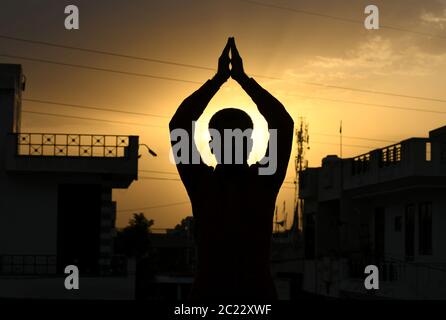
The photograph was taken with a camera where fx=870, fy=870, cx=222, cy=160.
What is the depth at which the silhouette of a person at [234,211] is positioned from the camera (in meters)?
4.32

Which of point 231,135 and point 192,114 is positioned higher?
point 192,114

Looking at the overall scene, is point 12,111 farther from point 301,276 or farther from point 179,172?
point 179,172

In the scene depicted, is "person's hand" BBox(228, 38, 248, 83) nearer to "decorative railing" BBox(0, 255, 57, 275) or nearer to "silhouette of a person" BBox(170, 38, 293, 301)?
"silhouette of a person" BBox(170, 38, 293, 301)

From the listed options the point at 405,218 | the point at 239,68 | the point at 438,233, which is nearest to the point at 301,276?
the point at 405,218

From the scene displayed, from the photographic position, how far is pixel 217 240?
4363 millimetres

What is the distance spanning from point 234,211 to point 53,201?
2905 cm

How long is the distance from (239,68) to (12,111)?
29.3 metres

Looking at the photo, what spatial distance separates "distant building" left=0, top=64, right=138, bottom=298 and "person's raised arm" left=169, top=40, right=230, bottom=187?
1091 inches

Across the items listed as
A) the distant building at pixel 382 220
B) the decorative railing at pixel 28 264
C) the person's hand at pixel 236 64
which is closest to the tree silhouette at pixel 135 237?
the distant building at pixel 382 220

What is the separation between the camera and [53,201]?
107 feet

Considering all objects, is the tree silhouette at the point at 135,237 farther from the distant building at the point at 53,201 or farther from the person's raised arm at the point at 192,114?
the person's raised arm at the point at 192,114

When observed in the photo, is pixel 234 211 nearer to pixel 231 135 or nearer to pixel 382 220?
pixel 231 135

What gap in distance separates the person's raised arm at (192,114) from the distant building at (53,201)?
2771cm

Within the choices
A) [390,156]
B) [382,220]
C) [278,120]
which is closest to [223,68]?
[278,120]
